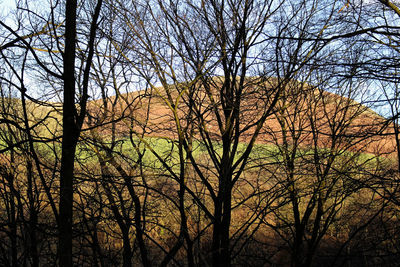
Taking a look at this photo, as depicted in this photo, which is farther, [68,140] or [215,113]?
[215,113]

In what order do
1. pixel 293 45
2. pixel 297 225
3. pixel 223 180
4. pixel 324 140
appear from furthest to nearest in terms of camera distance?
1. pixel 324 140
2. pixel 297 225
3. pixel 293 45
4. pixel 223 180

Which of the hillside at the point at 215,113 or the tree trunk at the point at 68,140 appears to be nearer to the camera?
the tree trunk at the point at 68,140

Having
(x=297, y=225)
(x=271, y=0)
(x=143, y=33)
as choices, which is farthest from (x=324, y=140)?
(x=143, y=33)

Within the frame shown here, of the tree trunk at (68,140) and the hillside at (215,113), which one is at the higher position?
the hillside at (215,113)

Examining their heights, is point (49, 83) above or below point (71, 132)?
above

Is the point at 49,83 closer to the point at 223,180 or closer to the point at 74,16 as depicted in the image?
the point at 223,180

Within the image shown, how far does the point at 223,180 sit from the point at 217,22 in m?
2.02

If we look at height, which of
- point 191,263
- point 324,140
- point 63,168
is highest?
point 324,140

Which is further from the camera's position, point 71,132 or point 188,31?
point 188,31

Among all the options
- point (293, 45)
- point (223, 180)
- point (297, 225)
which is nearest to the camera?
point (223, 180)

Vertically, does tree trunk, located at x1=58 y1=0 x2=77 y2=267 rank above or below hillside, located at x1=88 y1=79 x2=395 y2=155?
below

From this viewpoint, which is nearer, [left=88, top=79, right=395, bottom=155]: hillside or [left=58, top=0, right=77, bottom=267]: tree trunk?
[left=58, top=0, right=77, bottom=267]: tree trunk

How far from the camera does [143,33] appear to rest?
4316 millimetres

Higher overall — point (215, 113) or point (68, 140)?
point (215, 113)
